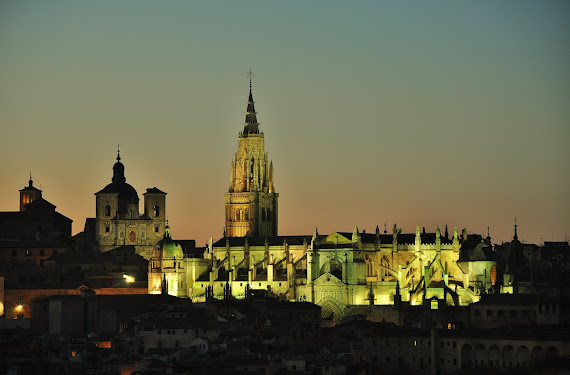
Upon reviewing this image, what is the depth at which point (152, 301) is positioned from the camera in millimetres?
147750

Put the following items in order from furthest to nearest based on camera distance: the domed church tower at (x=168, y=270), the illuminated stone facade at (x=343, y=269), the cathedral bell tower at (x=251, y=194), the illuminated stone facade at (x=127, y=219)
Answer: the illuminated stone facade at (x=127, y=219)
the cathedral bell tower at (x=251, y=194)
the domed church tower at (x=168, y=270)
the illuminated stone facade at (x=343, y=269)

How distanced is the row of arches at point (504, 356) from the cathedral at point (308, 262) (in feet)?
108

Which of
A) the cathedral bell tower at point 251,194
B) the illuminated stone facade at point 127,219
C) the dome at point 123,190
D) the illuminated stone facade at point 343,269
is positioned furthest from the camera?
the dome at point 123,190

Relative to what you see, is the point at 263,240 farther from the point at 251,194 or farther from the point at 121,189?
the point at 121,189

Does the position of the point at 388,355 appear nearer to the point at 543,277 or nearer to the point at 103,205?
the point at 543,277

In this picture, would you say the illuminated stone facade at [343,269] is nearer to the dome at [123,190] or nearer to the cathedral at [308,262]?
the cathedral at [308,262]

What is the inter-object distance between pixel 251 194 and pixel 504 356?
7196 cm

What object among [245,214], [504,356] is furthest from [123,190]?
[504,356]

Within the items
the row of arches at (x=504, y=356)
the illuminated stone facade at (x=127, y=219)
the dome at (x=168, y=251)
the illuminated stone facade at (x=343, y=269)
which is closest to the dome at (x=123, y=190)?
the illuminated stone facade at (x=127, y=219)

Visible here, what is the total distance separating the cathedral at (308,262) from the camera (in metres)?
157

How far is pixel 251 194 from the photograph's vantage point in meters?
180

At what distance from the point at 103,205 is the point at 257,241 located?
76.1ft

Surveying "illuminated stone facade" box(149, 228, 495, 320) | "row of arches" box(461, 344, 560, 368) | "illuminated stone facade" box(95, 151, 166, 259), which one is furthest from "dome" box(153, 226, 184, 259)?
"row of arches" box(461, 344, 560, 368)

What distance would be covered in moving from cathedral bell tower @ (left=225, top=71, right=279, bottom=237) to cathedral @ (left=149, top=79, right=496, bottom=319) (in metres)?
0.09
